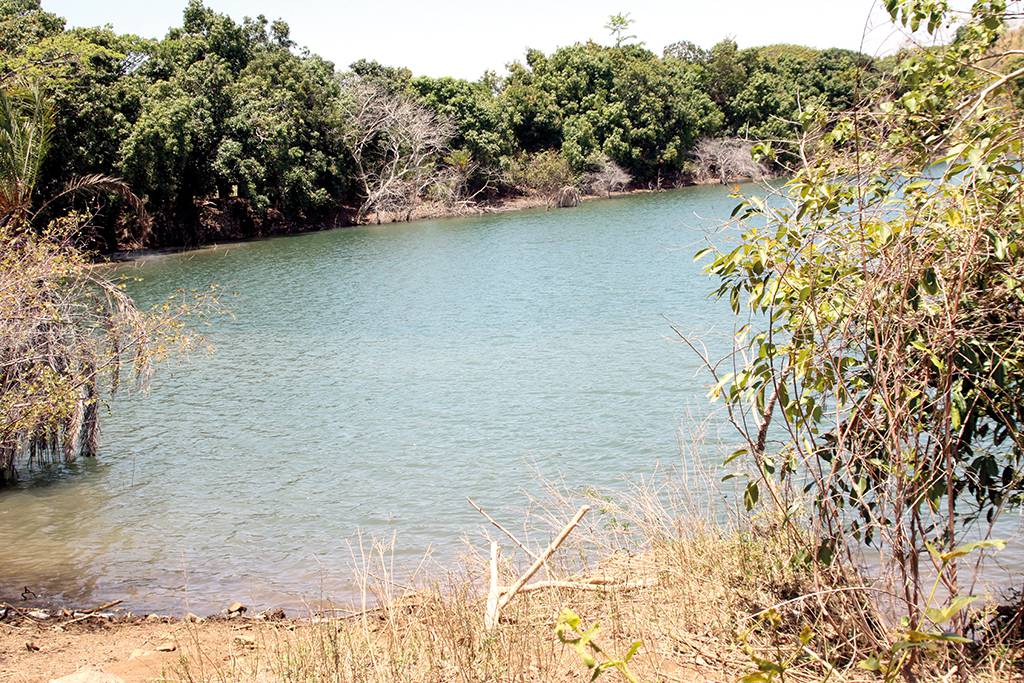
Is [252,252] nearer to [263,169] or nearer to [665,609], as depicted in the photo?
[263,169]

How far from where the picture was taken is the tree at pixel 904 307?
4695 mm

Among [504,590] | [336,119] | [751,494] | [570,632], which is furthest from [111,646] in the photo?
[336,119]

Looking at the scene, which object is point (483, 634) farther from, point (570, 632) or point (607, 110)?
point (607, 110)

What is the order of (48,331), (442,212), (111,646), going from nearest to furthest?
(111,646) → (48,331) → (442,212)

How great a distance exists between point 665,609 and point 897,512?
194 cm

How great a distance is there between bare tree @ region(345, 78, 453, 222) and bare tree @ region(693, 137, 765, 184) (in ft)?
Result: 70.5

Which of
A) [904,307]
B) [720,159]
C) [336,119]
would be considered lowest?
[904,307]

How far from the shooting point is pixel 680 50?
79.6 metres

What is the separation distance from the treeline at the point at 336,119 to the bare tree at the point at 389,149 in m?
0.10

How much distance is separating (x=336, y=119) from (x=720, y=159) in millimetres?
28981

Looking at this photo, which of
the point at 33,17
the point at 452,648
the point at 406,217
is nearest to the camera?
the point at 452,648

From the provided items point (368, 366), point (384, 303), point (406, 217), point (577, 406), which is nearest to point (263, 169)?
point (406, 217)

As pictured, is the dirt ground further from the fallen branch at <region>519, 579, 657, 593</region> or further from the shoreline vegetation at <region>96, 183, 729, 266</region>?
the shoreline vegetation at <region>96, 183, 729, 266</region>

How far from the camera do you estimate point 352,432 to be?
1516 cm
